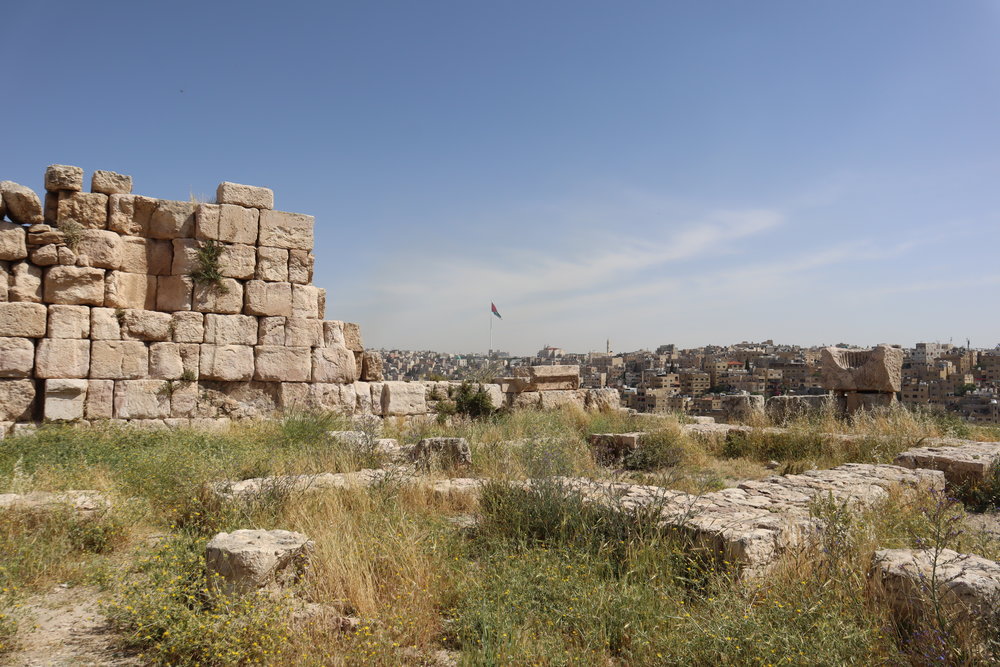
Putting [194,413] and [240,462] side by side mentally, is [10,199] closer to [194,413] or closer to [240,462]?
[194,413]

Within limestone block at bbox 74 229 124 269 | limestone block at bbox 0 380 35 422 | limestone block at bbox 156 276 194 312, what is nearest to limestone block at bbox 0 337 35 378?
limestone block at bbox 0 380 35 422

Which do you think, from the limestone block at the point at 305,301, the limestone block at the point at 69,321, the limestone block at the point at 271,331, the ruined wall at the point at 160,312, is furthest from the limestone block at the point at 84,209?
the limestone block at the point at 305,301

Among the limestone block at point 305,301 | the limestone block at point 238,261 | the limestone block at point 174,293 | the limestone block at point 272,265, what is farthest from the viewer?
the limestone block at point 305,301

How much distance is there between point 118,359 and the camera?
31.5 ft

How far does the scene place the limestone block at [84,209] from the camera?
969cm

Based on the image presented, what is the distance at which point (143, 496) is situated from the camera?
5516mm

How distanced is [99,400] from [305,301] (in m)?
3.50

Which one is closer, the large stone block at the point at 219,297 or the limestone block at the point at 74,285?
the limestone block at the point at 74,285

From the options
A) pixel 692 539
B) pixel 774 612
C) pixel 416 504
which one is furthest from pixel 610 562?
pixel 416 504

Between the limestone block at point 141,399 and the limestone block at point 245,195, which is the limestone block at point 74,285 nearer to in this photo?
the limestone block at point 141,399

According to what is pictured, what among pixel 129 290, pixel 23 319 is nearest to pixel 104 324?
pixel 129 290

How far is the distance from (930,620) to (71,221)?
11.4 meters

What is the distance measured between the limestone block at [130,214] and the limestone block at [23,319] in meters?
1.74

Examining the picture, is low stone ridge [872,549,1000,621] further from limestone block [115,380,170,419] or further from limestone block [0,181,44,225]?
limestone block [0,181,44,225]
